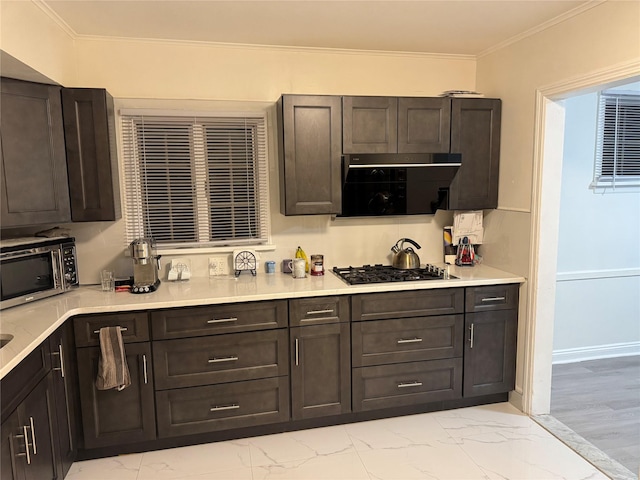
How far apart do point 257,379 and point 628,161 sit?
142 inches

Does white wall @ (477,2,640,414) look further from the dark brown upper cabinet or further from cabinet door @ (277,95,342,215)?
cabinet door @ (277,95,342,215)

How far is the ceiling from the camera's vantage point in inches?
97.0

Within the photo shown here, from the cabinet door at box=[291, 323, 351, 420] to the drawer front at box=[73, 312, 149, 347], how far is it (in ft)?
2.89

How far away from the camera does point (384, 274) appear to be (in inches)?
125

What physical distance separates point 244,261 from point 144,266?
697mm

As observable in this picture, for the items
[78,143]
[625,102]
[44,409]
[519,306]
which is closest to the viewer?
[44,409]

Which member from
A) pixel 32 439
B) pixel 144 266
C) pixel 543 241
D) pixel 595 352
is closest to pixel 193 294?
pixel 144 266

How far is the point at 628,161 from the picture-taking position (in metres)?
3.89

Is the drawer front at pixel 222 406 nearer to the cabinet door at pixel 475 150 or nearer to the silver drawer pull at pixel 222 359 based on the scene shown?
the silver drawer pull at pixel 222 359

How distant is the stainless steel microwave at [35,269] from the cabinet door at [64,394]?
315 millimetres

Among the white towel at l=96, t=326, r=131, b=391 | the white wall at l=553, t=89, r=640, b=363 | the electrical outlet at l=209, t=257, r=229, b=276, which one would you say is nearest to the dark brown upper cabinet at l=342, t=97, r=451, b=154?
the electrical outlet at l=209, t=257, r=229, b=276

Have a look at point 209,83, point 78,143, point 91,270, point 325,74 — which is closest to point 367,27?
point 325,74

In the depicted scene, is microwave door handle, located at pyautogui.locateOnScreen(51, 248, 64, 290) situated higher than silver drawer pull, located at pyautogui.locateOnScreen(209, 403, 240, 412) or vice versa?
microwave door handle, located at pyautogui.locateOnScreen(51, 248, 64, 290)

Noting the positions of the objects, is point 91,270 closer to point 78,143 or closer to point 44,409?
point 78,143
